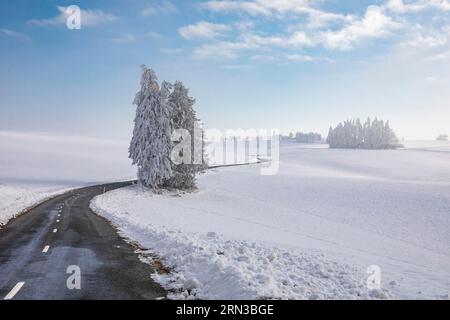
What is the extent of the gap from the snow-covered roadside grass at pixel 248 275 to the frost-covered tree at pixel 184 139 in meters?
30.5

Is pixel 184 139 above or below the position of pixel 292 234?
above

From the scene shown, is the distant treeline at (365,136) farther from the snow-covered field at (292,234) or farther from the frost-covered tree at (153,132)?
the frost-covered tree at (153,132)

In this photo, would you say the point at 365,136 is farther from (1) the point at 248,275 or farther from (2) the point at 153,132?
(1) the point at 248,275

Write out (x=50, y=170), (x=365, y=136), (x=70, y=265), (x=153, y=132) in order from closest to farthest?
1. (x=70, y=265)
2. (x=153, y=132)
3. (x=50, y=170)
4. (x=365, y=136)

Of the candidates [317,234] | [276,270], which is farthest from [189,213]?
[276,270]

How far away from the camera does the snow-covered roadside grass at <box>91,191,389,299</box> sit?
917 centimetres

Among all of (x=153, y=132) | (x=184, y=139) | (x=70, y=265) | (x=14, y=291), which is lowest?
(x=70, y=265)

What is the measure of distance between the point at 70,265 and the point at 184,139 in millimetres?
34760

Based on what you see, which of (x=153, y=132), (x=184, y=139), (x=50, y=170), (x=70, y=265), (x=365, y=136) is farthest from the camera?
(x=365, y=136)

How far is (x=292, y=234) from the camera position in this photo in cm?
2739

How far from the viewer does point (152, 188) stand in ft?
147

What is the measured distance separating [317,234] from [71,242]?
59.9 ft

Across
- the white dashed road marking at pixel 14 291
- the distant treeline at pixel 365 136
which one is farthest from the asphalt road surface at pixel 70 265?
the distant treeline at pixel 365 136

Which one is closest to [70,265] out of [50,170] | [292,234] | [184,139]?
[292,234]
